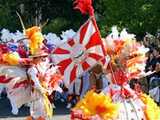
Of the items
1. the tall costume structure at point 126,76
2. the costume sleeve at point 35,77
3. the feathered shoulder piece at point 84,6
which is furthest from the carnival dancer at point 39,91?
the feathered shoulder piece at point 84,6

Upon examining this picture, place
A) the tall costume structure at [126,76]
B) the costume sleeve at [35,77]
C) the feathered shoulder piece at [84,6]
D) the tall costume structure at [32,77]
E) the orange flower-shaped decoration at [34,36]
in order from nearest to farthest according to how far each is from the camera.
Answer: the feathered shoulder piece at [84,6], the tall costume structure at [126,76], the orange flower-shaped decoration at [34,36], the tall costume structure at [32,77], the costume sleeve at [35,77]

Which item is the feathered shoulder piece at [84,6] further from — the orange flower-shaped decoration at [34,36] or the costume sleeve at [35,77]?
the costume sleeve at [35,77]

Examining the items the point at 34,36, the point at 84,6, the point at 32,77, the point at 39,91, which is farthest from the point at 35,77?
the point at 84,6

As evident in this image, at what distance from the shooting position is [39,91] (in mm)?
10609

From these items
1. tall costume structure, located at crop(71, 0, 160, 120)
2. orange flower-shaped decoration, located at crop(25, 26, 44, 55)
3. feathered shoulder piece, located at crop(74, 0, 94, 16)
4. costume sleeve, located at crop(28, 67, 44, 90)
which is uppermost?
orange flower-shaped decoration, located at crop(25, 26, 44, 55)

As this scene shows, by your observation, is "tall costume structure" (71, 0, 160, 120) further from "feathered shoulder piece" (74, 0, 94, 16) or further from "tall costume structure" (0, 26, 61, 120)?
"tall costume structure" (0, 26, 61, 120)

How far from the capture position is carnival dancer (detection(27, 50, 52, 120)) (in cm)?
1038

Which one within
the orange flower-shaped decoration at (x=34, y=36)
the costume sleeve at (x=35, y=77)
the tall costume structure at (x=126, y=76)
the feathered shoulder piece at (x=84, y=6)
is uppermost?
the orange flower-shaped decoration at (x=34, y=36)

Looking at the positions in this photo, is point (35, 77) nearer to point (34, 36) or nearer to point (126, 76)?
point (34, 36)

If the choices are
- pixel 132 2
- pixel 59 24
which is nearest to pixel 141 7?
pixel 132 2

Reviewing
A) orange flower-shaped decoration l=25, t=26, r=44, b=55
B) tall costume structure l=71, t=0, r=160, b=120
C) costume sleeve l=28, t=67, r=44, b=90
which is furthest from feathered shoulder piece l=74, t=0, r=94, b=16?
costume sleeve l=28, t=67, r=44, b=90

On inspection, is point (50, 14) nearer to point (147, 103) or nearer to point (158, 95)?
point (158, 95)

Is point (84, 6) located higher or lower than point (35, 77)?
higher

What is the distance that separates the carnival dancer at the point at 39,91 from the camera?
10.4 meters
